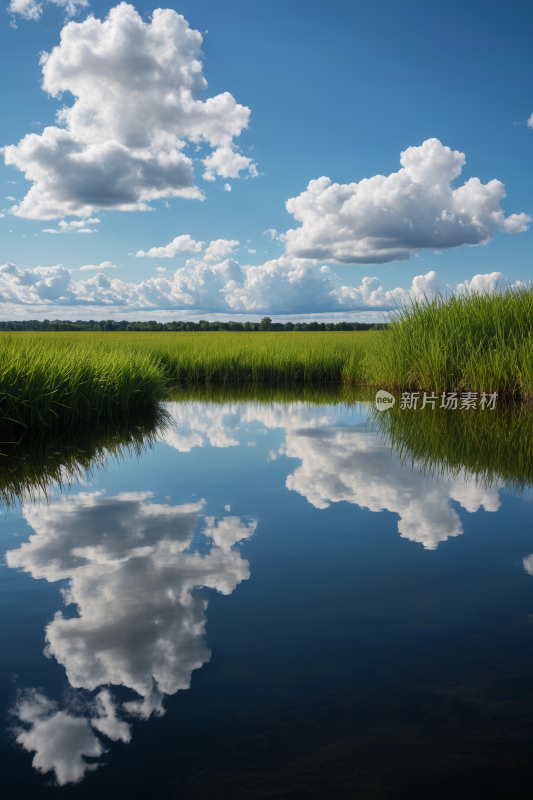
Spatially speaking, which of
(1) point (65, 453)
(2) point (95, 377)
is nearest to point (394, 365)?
(2) point (95, 377)

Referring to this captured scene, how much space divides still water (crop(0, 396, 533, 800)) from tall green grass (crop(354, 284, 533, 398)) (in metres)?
6.00

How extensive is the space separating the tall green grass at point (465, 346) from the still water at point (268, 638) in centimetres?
600

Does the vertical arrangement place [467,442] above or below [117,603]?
above

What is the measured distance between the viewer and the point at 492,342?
35.0ft

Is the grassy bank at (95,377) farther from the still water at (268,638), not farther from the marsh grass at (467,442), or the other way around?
the marsh grass at (467,442)

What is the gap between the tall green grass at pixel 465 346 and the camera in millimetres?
10086

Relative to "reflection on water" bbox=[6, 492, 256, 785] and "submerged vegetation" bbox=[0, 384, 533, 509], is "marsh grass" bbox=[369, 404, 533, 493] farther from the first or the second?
"reflection on water" bbox=[6, 492, 256, 785]

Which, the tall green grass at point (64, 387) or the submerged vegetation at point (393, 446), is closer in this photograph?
the submerged vegetation at point (393, 446)

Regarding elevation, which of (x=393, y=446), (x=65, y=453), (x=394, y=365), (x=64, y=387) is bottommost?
(x=65, y=453)

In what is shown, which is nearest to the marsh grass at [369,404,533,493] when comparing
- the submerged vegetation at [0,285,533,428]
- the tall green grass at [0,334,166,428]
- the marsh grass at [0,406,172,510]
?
the submerged vegetation at [0,285,533,428]

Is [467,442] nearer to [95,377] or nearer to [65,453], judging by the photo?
[65,453]

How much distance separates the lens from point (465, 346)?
1071cm

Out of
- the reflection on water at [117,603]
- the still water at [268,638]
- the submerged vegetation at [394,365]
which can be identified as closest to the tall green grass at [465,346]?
the submerged vegetation at [394,365]

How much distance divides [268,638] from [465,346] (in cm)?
989
